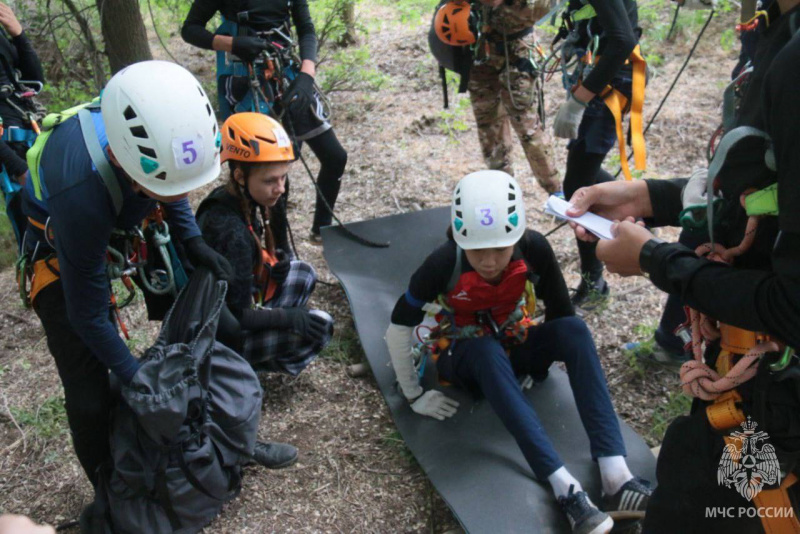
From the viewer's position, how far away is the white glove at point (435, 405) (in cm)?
309

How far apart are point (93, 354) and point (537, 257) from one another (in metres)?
1.91

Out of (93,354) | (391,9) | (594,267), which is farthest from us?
(391,9)

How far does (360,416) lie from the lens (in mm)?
3330

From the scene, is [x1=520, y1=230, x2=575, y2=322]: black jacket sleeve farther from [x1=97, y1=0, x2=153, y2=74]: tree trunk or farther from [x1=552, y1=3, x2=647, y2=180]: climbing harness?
[x1=97, y1=0, x2=153, y2=74]: tree trunk

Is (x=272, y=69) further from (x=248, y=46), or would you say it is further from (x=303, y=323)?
(x=303, y=323)

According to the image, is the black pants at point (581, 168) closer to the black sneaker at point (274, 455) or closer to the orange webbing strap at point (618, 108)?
the orange webbing strap at point (618, 108)

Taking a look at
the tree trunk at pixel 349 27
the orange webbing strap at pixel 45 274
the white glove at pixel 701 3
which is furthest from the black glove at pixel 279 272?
the tree trunk at pixel 349 27

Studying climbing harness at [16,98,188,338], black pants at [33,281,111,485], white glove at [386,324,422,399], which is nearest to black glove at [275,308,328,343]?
white glove at [386,324,422,399]

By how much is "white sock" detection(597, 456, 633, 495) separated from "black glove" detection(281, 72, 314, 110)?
2694 mm

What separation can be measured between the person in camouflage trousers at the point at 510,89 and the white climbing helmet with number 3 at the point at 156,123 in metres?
2.35

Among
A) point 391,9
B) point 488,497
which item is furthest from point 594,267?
point 391,9

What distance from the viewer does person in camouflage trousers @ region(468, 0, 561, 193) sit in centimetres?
401

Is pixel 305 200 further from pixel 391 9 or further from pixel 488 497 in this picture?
pixel 391 9

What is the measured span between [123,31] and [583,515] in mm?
4554
